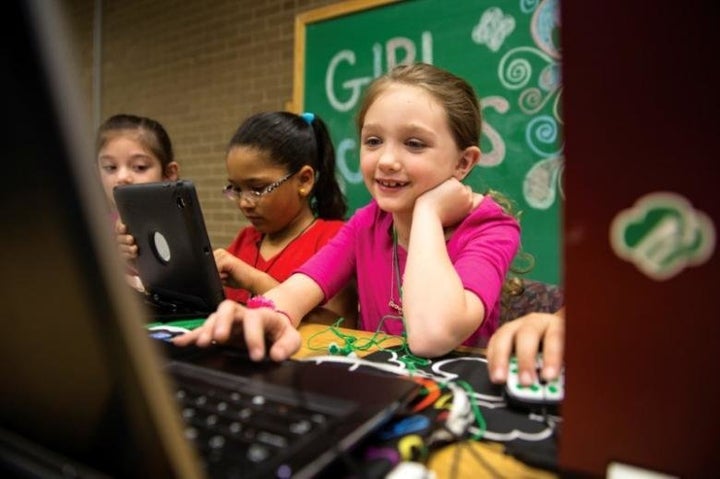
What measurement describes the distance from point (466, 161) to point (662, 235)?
85cm

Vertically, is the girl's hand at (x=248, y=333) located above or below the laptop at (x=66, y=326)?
below

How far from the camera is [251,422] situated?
1.18ft

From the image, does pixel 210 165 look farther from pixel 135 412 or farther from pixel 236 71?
pixel 135 412

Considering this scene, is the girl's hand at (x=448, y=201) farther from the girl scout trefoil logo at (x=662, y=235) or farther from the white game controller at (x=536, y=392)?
the girl scout trefoil logo at (x=662, y=235)

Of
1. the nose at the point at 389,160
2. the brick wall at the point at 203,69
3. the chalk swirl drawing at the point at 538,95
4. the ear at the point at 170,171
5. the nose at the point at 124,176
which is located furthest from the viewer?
the brick wall at the point at 203,69

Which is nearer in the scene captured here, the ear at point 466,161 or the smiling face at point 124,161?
the ear at point 466,161

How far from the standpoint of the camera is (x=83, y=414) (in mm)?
259

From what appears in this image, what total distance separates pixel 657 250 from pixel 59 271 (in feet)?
1.02

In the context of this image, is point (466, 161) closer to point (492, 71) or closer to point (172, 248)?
point (172, 248)

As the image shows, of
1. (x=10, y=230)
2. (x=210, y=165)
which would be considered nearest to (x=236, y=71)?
(x=210, y=165)

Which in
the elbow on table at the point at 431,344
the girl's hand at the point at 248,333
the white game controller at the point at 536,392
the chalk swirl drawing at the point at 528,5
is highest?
the chalk swirl drawing at the point at 528,5

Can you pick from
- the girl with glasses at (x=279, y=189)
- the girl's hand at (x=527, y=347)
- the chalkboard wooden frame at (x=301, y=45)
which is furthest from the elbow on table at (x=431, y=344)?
the chalkboard wooden frame at (x=301, y=45)

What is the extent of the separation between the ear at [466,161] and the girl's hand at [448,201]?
66mm

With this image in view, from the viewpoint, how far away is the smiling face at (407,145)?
3.29ft
